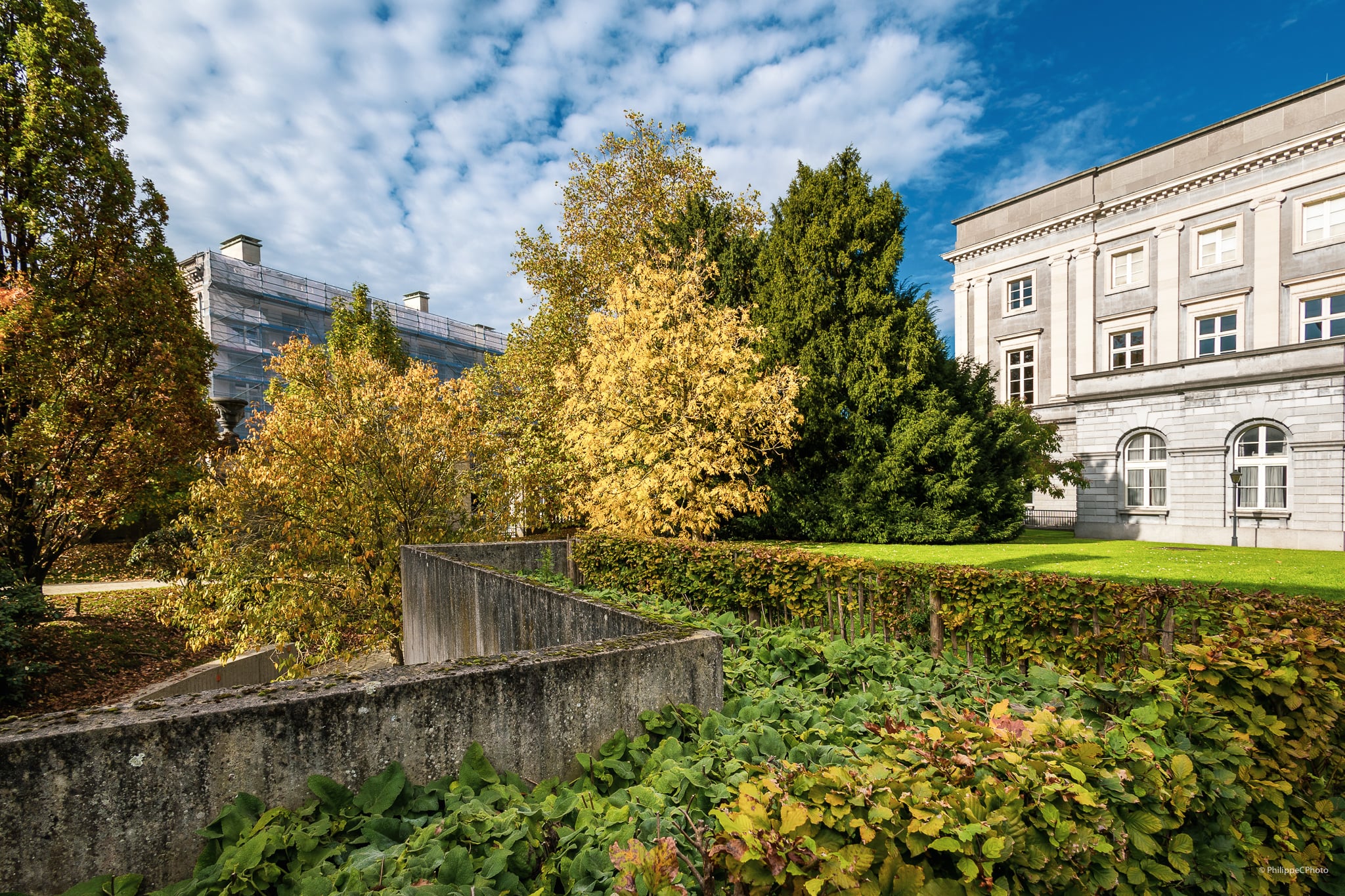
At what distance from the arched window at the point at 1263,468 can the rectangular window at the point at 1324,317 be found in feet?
22.2

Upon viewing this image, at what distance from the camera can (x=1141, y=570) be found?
13555 mm

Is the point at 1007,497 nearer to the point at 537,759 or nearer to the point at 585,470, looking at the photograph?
the point at 585,470

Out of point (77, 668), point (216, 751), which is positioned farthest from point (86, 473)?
point (216, 751)

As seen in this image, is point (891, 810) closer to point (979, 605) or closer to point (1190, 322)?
point (979, 605)

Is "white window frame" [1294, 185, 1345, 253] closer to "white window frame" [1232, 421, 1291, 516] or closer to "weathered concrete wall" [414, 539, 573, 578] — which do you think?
"white window frame" [1232, 421, 1291, 516]

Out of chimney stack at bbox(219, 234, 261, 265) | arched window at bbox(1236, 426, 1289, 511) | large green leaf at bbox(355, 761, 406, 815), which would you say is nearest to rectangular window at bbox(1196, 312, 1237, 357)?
arched window at bbox(1236, 426, 1289, 511)

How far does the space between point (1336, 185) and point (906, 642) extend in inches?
1342

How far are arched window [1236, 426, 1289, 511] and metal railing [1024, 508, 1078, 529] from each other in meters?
8.86

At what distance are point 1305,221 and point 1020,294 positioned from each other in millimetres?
11619

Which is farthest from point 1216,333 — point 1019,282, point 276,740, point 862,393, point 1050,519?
point 276,740

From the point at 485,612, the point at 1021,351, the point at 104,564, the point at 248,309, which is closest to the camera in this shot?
the point at 485,612

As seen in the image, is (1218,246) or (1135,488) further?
(1218,246)

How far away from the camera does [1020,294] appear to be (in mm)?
35188

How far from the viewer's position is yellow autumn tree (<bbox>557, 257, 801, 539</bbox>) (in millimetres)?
13977
